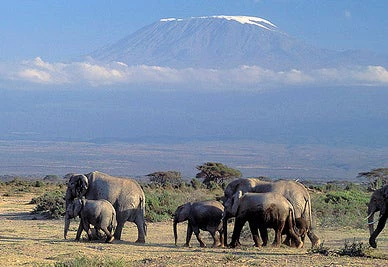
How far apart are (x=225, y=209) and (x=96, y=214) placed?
117 inches

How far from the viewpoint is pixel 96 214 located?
19.0 meters

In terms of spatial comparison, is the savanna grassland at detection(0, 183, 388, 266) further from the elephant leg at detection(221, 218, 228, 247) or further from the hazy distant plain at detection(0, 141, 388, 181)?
the hazy distant plain at detection(0, 141, 388, 181)

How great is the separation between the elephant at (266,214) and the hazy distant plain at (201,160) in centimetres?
10078

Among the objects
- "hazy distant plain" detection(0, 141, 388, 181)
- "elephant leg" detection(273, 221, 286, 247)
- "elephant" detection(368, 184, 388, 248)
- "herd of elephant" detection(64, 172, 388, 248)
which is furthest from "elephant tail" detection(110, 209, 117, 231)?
"hazy distant plain" detection(0, 141, 388, 181)

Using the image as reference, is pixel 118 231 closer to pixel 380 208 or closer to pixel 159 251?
pixel 159 251

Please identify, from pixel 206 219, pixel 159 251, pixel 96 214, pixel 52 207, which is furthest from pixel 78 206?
pixel 52 207

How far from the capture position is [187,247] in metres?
19.0

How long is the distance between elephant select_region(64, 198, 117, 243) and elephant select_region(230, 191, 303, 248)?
2.92 meters

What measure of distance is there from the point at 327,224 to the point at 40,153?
166 m

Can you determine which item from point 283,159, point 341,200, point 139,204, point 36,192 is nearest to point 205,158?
point 283,159

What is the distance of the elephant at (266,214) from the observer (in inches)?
714

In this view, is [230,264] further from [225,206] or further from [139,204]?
[139,204]

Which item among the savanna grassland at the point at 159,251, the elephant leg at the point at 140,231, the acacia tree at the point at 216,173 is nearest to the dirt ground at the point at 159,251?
the savanna grassland at the point at 159,251

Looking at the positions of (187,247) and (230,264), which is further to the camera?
(187,247)
